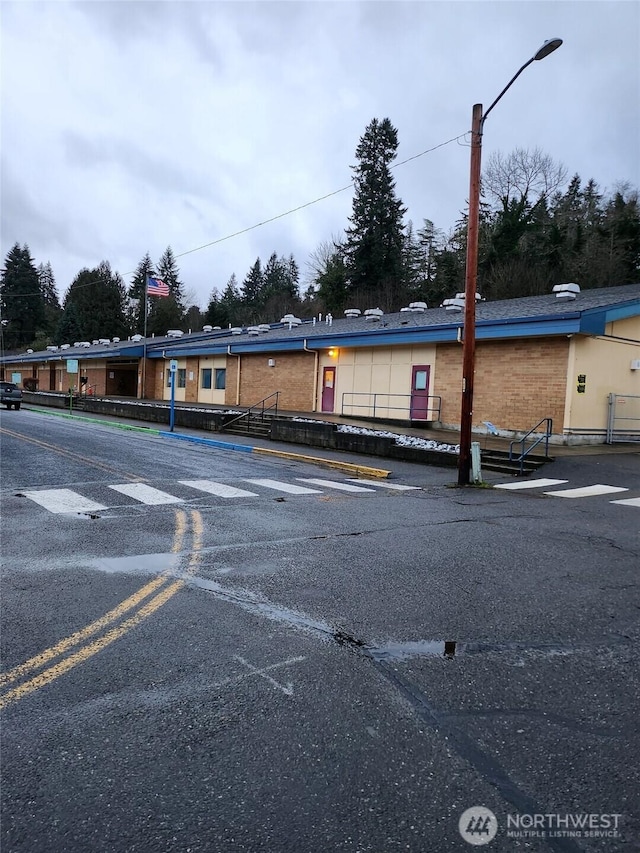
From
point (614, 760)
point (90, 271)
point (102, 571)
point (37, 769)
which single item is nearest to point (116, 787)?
point (37, 769)

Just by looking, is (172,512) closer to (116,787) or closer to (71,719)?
(71,719)

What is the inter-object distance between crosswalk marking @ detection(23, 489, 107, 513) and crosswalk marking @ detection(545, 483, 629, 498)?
8.77 metres

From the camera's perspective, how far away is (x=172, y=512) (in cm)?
902

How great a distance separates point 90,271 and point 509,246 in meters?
67.6

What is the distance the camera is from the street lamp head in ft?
34.5

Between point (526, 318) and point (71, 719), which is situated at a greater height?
point (526, 318)

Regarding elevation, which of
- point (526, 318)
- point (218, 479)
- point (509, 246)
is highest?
point (509, 246)

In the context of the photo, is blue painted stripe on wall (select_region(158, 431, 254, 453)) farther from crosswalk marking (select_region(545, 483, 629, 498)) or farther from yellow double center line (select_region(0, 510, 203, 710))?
yellow double center line (select_region(0, 510, 203, 710))

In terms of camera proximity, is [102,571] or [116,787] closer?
[116,787]

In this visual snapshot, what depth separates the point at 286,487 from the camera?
39.6ft

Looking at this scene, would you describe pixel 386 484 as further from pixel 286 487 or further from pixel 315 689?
pixel 315 689

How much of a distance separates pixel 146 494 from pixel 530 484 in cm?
838

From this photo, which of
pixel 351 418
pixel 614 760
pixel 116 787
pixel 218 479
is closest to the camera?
pixel 116 787

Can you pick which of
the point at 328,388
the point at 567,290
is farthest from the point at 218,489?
the point at 328,388
